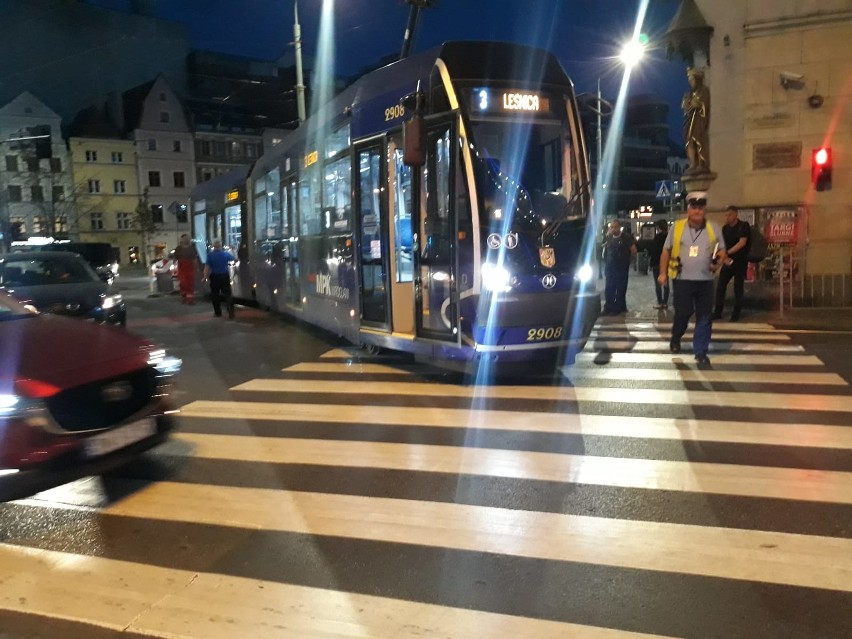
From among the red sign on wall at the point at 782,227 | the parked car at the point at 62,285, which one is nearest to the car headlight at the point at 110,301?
the parked car at the point at 62,285

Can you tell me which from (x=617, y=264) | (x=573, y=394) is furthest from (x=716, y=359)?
(x=617, y=264)

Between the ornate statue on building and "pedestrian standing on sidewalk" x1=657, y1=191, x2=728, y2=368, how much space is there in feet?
27.9

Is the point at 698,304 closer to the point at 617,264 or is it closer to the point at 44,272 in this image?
the point at 617,264

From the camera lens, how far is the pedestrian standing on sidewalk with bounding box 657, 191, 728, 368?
340 inches

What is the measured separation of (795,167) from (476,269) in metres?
11.3

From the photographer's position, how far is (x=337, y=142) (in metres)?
10.4

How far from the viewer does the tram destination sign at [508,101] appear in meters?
7.85

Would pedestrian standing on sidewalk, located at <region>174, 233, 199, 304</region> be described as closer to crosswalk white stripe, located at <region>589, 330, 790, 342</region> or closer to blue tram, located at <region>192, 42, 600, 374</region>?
blue tram, located at <region>192, 42, 600, 374</region>

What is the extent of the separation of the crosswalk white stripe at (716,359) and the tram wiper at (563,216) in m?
2.41

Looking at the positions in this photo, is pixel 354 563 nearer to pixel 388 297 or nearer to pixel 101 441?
pixel 101 441

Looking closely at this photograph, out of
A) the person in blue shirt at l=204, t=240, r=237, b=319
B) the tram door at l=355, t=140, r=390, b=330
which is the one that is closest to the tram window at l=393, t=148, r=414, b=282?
the tram door at l=355, t=140, r=390, b=330

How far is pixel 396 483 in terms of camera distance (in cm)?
529

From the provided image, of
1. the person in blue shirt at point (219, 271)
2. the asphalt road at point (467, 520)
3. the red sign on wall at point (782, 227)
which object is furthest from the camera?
the person in blue shirt at point (219, 271)

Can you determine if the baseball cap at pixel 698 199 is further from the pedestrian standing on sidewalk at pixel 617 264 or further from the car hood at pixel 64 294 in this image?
the car hood at pixel 64 294
